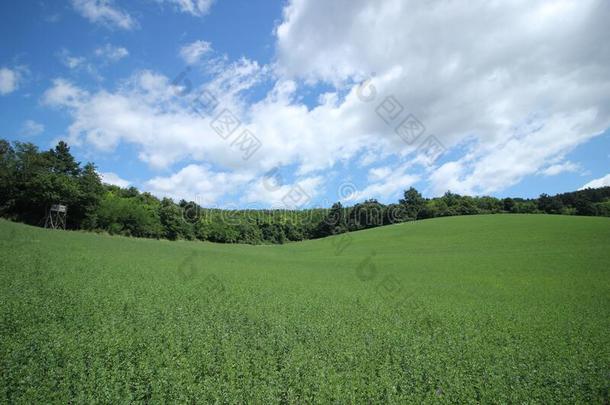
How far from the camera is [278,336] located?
1377 centimetres

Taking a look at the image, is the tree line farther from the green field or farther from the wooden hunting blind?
the green field

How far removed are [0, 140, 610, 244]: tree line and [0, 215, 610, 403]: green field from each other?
127ft

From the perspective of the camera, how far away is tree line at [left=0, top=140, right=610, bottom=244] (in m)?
59.3

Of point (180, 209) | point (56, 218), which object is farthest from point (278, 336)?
point (180, 209)

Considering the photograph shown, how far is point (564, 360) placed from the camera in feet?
43.1

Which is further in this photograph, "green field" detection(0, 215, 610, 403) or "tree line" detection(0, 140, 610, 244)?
"tree line" detection(0, 140, 610, 244)

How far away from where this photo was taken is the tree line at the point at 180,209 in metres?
59.3

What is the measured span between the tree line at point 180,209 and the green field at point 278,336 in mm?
38726

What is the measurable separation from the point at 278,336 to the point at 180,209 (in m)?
90.6

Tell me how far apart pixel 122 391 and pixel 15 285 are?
40.6 feet

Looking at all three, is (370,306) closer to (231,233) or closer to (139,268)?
(139,268)

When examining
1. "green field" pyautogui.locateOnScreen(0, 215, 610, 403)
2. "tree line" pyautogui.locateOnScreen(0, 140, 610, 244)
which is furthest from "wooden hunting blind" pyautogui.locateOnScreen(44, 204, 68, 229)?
"green field" pyautogui.locateOnScreen(0, 215, 610, 403)

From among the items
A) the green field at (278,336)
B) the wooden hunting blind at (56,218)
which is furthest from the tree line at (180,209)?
the green field at (278,336)

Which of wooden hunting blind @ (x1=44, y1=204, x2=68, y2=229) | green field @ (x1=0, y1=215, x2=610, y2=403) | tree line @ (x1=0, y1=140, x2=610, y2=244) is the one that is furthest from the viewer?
tree line @ (x1=0, y1=140, x2=610, y2=244)
